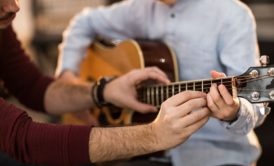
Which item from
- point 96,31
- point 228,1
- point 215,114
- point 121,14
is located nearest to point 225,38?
point 228,1

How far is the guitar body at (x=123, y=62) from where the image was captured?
137 cm

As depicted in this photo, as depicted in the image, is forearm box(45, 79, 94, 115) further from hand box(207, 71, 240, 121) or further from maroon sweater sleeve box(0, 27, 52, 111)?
hand box(207, 71, 240, 121)

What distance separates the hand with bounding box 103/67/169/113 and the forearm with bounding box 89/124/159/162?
0.27 metres

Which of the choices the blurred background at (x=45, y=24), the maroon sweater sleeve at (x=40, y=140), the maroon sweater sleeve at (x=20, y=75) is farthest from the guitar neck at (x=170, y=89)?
the blurred background at (x=45, y=24)

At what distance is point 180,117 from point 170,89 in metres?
0.26

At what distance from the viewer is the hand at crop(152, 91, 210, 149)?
3.28 feet

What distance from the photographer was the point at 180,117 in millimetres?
1000

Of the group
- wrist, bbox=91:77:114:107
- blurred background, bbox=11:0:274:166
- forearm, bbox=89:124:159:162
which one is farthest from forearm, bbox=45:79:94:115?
blurred background, bbox=11:0:274:166

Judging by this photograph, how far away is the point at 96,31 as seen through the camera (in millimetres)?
1700

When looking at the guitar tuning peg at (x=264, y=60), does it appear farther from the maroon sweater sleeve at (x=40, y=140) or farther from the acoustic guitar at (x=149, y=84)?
the maroon sweater sleeve at (x=40, y=140)

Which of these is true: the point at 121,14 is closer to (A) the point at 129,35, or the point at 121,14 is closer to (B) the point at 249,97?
(A) the point at 129,35

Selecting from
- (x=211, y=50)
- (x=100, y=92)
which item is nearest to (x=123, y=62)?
(x=100, y=92)

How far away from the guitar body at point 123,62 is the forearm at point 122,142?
31cm

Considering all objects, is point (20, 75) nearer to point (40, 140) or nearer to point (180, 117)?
point (40, 140)
